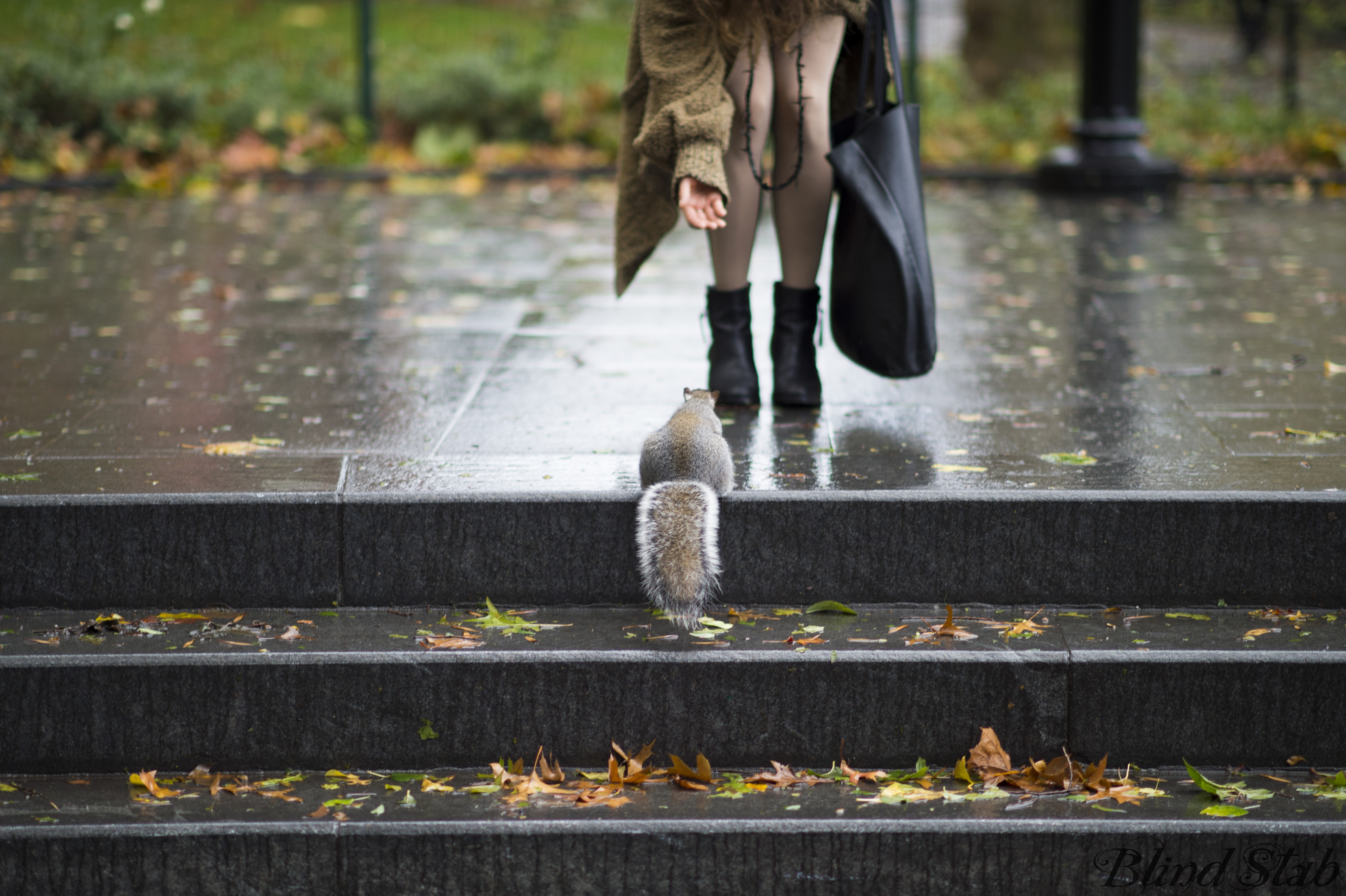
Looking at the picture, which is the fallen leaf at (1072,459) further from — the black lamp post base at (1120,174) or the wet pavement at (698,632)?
the black lamp post base at (1120,174)

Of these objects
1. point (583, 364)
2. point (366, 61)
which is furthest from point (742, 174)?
point (366, 61)

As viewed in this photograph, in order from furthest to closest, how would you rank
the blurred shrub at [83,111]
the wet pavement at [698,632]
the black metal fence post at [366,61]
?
1. the black metal fence post at [366,61]
2. the blurred shrub at [83,111]
3. the wet pavement at [698,632]

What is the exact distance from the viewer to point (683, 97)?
3139mm

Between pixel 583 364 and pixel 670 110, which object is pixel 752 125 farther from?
pixel 583 364

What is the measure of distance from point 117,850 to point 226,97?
9498mm

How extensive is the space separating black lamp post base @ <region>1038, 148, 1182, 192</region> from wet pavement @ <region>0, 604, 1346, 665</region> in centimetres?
653

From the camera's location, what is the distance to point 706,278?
587cm

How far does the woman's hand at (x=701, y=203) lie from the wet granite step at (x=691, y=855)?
1420mm

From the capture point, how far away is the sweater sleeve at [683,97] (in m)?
3.06

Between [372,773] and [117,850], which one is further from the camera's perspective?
[372,773]

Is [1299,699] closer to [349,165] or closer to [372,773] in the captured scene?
[372,773]

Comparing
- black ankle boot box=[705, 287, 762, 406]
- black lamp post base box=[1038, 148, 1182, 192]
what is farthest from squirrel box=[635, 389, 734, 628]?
black lamp post base box=[1038, 148, 1182, 192]

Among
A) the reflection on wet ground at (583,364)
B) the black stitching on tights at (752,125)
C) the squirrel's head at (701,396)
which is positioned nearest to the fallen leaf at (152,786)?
the reflection on wet ground at (583,364)

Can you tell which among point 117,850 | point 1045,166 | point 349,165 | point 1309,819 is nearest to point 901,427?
point 1309,819
